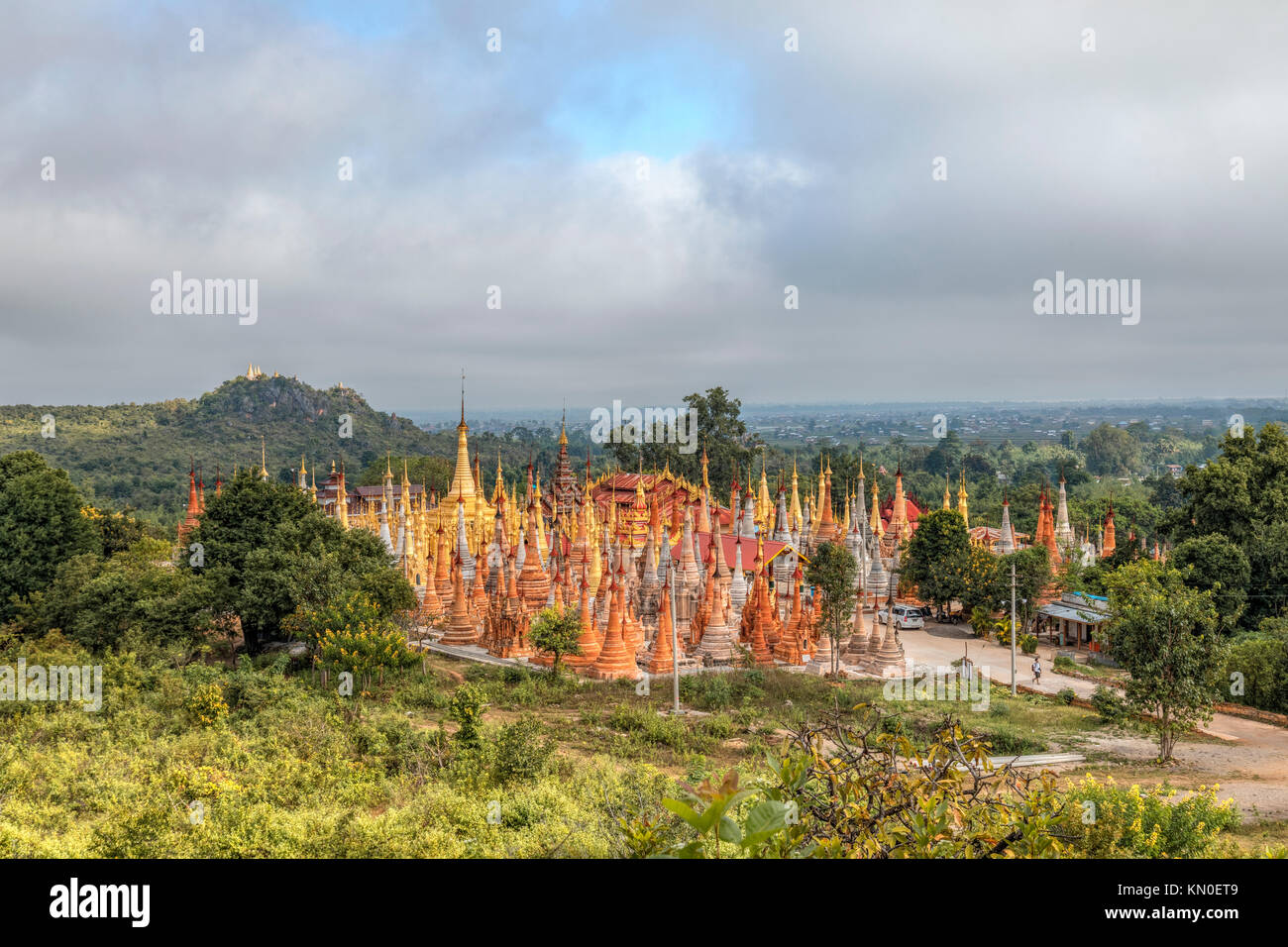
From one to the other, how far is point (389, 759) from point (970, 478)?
4700 inches

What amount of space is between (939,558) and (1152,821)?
1239 inches

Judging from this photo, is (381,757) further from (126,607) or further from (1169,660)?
(1169,660)

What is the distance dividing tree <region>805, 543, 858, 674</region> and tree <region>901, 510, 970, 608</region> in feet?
36.8

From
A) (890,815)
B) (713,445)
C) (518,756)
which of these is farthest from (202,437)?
(890,815)

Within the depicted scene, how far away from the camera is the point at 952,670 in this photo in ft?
105

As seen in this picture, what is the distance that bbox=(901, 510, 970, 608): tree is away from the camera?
1626 inches

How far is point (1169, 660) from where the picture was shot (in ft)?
71.6

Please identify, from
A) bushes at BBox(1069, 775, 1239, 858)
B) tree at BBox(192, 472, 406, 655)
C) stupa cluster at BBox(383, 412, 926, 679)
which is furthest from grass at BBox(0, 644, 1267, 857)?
bushes at BBox(1069, 775, 1239, 858)

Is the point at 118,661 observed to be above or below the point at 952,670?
above

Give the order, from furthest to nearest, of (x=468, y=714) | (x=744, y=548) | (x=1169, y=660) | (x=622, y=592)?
(x=744, y=548)
(x=622, y=592)
(x=1169, y=660)
(x=468, y=714)

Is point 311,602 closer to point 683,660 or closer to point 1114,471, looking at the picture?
point 683,660

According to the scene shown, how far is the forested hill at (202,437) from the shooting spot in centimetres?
9494

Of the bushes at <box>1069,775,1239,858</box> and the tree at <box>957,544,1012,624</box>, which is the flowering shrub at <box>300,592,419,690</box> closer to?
the bushes at <box>1069,775,1239,858</box>
